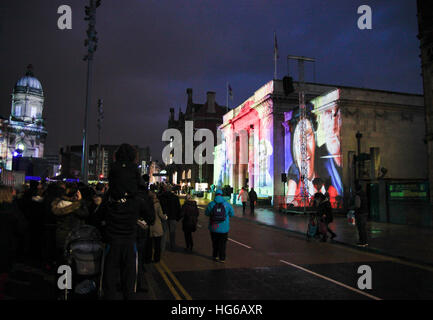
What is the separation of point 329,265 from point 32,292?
22.0 feet

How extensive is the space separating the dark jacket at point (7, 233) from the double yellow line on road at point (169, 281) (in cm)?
263

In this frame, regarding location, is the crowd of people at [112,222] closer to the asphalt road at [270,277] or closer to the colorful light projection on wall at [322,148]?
the asphalt road at [270,277]

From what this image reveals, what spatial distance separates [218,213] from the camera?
842cm

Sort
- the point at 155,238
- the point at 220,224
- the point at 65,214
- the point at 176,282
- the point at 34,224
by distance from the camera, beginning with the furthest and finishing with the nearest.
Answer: the point at 220,224, the point at 155,238, the point at 34,224, the point at 176,282, the point at 65,214

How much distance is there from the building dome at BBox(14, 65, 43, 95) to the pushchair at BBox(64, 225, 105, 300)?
372ft

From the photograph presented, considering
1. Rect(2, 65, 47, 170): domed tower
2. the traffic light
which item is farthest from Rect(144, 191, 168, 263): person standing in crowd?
Rect(2, 65, 47, 170): domed tower

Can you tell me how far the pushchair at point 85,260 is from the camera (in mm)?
4301

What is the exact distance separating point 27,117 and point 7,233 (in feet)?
371

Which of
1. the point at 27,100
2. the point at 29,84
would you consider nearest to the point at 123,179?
the point at 27,100

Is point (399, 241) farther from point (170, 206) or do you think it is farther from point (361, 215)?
point (170, 206)

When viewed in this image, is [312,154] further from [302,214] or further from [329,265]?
[329,265]

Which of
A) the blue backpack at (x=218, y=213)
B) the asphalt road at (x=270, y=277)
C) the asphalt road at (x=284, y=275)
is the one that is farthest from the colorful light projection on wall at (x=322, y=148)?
the blue backpack at (x=218, y=213)

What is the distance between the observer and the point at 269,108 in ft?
114
